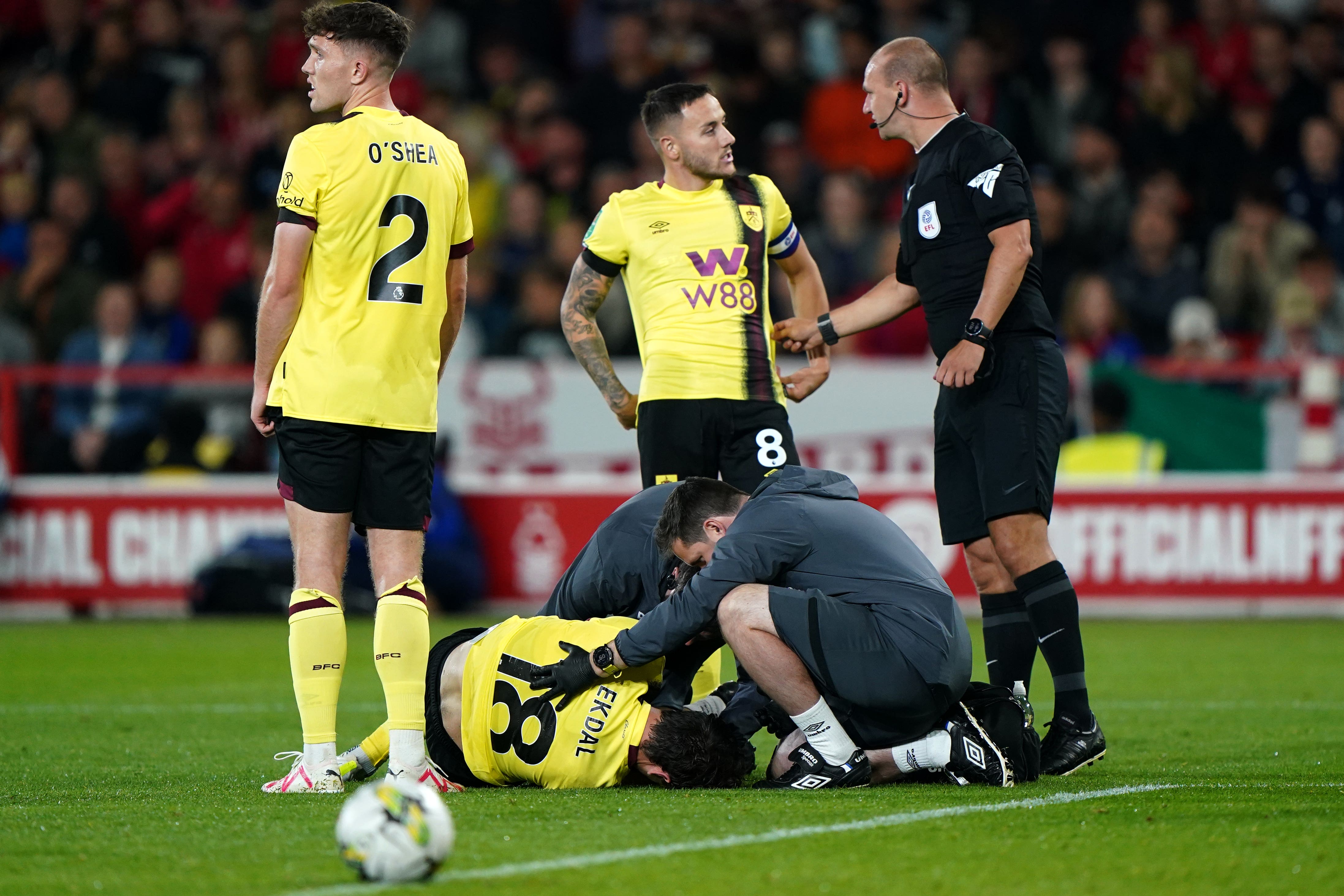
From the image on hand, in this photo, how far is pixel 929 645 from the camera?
5367 mm

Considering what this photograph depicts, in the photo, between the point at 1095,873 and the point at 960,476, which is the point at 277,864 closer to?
the point at 1095,873

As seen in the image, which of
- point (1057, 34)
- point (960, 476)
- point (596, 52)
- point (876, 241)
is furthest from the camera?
point (596, 52)

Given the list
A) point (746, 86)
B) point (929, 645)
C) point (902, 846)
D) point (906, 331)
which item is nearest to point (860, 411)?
point (906, 331)

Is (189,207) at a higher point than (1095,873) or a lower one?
higher

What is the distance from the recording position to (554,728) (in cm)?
548

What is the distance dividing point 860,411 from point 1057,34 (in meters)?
4.02

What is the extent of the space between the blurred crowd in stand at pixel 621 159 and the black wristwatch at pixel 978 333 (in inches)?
266

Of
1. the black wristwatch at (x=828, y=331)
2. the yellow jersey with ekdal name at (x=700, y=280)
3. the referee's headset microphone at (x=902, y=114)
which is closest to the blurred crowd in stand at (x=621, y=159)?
the yellow jersey with ekdal name at (x=700, y=280)

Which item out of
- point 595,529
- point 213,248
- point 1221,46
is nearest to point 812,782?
point 595,529

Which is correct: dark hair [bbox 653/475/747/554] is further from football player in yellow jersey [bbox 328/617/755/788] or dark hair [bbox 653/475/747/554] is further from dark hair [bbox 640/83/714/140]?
dark hair [bbox 640/83/714/140]

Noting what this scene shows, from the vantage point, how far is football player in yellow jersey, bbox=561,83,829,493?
6.93 m

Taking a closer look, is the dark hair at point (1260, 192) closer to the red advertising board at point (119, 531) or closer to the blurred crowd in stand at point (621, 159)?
the blurred crowd in stand at point (621, 159)

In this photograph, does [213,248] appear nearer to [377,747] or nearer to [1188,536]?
[1188,536]

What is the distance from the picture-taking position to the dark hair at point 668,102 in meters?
6.96
